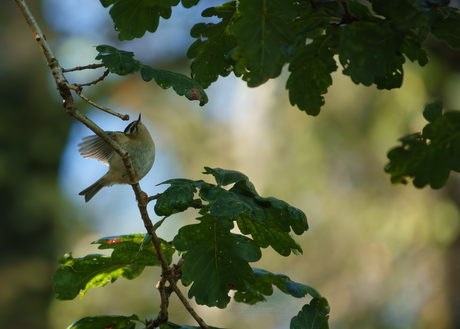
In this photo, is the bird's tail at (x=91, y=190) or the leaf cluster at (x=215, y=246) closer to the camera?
the leaf cluster at (x=215, y=246)

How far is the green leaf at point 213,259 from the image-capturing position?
3.28 ft

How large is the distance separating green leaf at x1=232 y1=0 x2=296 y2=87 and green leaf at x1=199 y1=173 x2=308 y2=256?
0.89ft

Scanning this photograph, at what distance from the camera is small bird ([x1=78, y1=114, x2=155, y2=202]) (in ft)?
6.19

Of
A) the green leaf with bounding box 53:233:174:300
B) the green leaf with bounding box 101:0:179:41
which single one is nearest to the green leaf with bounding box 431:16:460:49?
the green leaf with bounding box 101:0:179:41

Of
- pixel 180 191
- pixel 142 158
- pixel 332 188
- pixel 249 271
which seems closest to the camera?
pixel 180 191

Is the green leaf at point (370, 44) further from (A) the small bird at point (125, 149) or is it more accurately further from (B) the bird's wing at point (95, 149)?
(B) the bird's wing at point (95, 149)

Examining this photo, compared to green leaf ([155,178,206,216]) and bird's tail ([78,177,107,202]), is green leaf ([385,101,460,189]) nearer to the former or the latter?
green leaf ([155,178,206,216])

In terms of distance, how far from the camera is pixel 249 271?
1.02 meters

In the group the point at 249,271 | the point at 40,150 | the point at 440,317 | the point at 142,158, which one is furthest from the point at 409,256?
the point at 40,150

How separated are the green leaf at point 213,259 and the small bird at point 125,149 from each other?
0.88m

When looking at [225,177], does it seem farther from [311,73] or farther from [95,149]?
[95,149]

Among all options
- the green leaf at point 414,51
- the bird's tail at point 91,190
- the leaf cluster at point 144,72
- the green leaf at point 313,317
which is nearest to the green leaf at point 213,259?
the green leaf at point 313,317

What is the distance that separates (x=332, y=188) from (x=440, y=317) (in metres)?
1.41

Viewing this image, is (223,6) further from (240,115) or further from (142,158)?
(240,115)
